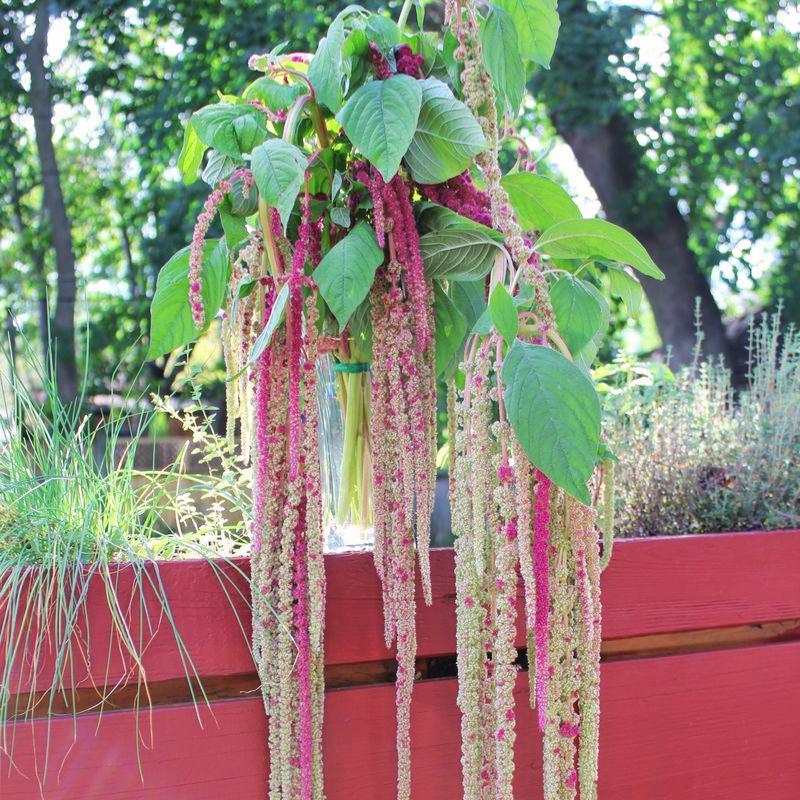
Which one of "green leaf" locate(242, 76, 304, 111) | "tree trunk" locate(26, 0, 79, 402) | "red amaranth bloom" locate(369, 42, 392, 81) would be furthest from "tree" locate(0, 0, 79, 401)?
"red amaranth bloom" locate(369, 42, 392, 81)

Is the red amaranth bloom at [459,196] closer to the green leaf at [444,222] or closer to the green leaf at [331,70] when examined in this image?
the green leaf at [444,222]

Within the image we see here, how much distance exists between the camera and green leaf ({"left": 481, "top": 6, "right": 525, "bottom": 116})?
0.93 metres

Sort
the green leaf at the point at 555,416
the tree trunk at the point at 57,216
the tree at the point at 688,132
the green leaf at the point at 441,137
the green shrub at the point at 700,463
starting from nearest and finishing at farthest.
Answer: the green leaf at the point at 555,416 < the green leaf at the point at 441,137 < the green shrub at the point at 700,463 < the tree trunk at the point at 57,216 < the tree at the point at 688,132

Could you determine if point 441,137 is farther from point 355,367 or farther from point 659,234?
point 659,234

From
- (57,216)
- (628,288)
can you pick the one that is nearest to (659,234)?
(57,216)

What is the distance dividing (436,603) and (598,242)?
0.47 m

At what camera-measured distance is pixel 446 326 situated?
1038 millimetres

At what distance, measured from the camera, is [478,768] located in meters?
0.90

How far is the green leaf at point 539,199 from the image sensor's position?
104cm

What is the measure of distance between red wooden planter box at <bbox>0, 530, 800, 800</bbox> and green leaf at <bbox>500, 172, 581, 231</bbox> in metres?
0.43

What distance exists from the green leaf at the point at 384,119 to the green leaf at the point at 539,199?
0.20m

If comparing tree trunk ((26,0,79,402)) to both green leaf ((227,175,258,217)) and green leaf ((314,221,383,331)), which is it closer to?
green leaf ((227,175,258,217))

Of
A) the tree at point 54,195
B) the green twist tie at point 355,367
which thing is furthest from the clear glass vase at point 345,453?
the tree at point 54,195

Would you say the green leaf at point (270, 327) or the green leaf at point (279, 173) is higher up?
the green leaf at point (279, 173)
